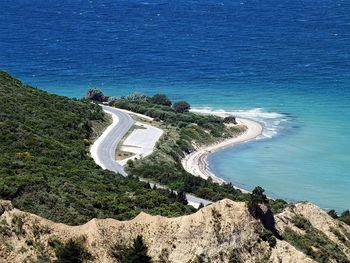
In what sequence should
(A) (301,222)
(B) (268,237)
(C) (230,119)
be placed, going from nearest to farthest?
(B) (268,237)
(A) (301,222)
(C) (230,119)

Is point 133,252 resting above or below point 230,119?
below

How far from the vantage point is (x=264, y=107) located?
159000 millimetres

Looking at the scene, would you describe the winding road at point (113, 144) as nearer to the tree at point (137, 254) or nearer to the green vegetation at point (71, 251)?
the tree at point (137, 254)

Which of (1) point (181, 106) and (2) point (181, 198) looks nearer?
(2) point (181, 198)

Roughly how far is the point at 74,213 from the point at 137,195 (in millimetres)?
14281

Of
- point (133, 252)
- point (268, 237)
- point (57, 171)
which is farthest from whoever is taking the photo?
point (57, 171)

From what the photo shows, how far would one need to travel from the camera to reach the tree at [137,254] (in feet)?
151

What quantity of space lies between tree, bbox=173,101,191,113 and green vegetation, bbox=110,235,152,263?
99.5 metres

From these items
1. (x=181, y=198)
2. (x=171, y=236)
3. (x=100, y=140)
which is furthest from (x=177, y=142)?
(x=171, y=236)

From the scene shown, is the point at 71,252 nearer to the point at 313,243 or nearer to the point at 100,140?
the point at 313,243

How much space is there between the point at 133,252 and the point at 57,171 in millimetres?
29111

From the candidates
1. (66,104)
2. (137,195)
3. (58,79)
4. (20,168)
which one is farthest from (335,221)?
(58,79)

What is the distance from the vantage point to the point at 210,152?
12300 centimetres

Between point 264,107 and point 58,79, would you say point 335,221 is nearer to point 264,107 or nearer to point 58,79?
point 264,107
